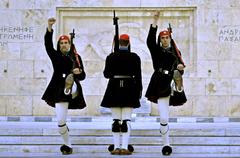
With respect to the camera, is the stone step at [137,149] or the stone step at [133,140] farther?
the stone step at [133,140]

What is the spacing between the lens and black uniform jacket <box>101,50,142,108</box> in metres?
9.34

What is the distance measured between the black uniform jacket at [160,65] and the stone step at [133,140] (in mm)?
1076

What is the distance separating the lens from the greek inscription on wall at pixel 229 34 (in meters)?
14.5

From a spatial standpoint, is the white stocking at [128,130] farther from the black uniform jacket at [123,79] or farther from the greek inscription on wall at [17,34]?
the greek inscription on wall at [17,34]

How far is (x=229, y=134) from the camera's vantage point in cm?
1060

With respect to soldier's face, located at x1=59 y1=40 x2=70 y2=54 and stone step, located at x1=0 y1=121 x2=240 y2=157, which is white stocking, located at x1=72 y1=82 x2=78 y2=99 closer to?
soldier's face, located at x1=59 y1=40 x2=70 y2=54

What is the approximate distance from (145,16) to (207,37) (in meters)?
1.59

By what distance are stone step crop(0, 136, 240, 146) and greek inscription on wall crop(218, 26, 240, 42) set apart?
473cm

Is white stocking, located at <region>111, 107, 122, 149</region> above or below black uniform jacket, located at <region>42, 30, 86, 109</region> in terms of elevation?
below

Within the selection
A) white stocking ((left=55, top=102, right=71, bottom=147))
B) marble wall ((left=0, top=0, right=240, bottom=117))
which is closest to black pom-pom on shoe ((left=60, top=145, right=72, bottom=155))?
white stocking ((left=55, top=102, right=71, bottom=147))

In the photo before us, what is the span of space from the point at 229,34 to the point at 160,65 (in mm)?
5486

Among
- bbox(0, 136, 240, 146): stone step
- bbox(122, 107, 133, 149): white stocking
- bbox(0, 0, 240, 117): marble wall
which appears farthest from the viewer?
bbox(0, 0, 240, 117): marble wall

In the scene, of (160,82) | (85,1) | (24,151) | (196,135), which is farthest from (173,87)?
(85,1)

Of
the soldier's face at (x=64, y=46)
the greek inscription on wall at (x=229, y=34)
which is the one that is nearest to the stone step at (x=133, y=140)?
the soldier's face at (x=64, y=46)
